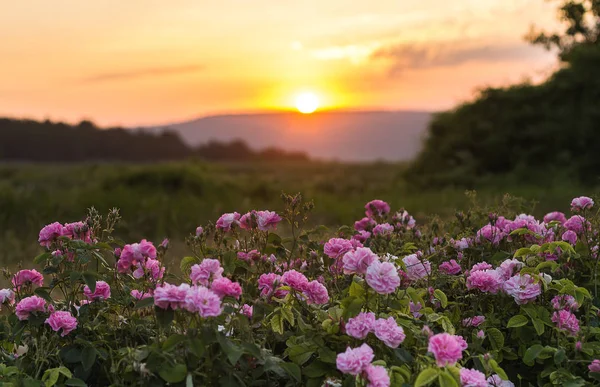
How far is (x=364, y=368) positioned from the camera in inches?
94.5

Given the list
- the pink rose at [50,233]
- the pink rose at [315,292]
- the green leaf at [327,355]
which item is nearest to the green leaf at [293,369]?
the green leaf at [327,355]

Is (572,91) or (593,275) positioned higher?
(572,91)

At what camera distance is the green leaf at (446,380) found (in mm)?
Answer: 2422

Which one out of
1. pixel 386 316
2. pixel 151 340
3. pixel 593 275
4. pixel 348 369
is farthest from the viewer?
pixel 593 275

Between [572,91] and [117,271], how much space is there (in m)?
14.7

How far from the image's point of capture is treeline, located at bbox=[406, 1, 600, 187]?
15094mm

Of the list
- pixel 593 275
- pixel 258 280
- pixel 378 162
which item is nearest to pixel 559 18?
pixel 378 162

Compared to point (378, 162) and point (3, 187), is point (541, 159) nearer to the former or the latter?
point (378, 162)

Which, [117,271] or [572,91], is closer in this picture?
[117,271]

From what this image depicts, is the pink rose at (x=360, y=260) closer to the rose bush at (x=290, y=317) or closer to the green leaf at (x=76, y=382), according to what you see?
the rose bush at (x=290, y=317)

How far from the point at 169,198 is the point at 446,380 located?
9.99 metres

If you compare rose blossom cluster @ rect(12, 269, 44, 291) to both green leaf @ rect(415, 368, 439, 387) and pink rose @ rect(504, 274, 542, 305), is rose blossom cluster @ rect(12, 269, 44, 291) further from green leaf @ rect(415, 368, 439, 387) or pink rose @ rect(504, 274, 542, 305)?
pink rose @ rect(504, 274, 542, 305)

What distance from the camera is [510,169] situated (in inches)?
618

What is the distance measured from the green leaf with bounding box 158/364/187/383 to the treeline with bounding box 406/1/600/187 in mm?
13262
